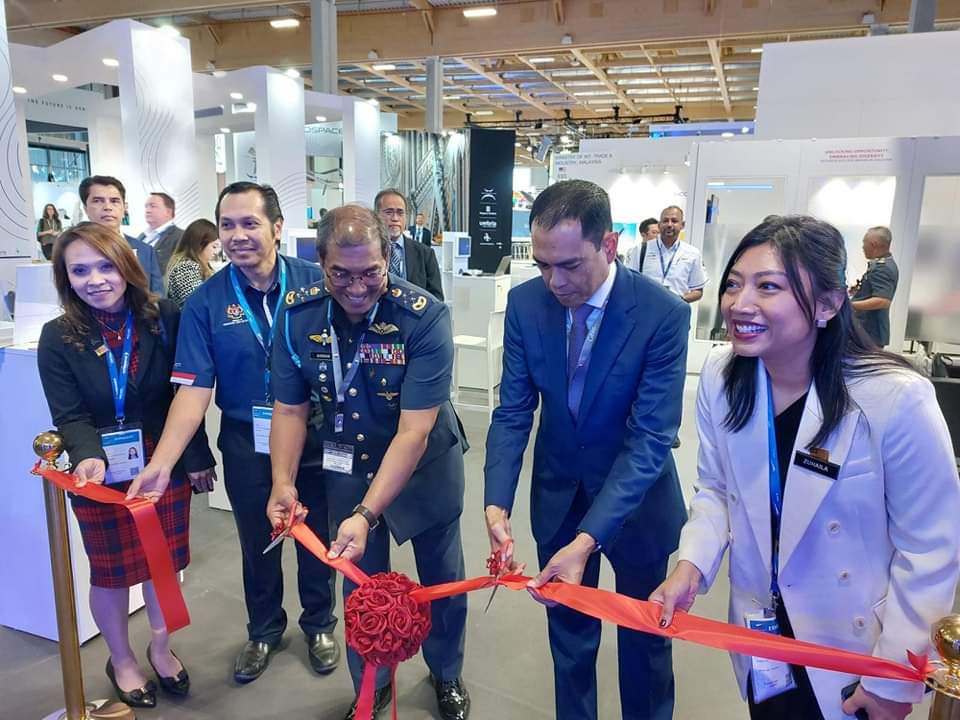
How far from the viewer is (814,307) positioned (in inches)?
47.8

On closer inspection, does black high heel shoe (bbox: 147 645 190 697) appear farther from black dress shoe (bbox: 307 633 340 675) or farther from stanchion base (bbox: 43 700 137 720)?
black dress shoe (bbox: 307 633 340 675)

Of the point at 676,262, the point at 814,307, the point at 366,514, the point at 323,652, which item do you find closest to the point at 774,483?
the point at 814,307

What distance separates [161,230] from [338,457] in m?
3.72

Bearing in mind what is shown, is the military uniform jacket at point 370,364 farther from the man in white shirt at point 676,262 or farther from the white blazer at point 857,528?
the man in white shirt at point 676,262

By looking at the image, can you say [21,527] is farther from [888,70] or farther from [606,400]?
[888,70]

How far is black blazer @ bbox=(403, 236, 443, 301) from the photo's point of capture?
180 inches

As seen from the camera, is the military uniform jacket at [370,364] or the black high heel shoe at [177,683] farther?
the black high heel shoe at [177,683]

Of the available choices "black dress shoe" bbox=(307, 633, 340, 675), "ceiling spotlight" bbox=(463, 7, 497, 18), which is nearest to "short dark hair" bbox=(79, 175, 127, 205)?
"black dress shoe" bbox=(307, 633, 340, 675)

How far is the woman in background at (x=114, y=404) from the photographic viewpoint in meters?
1.98

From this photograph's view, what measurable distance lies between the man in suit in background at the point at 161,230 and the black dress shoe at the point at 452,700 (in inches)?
130

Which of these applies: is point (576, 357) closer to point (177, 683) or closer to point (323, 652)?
point (323, 652)

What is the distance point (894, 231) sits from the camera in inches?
213

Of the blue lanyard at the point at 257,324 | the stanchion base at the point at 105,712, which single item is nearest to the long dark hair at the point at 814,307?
the blue lanyard at the point at 257,324

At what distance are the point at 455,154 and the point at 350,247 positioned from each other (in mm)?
9706
